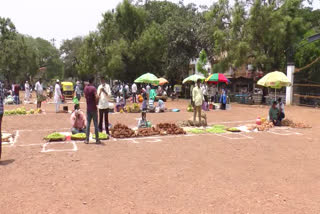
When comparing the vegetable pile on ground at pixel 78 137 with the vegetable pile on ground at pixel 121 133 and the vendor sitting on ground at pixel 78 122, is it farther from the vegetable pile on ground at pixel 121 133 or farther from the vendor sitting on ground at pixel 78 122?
the vegetable pile on ground at pixel 121 133

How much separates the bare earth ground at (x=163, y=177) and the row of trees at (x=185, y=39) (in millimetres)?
18913

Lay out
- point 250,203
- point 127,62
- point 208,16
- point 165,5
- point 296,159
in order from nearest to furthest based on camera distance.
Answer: point 250,203, point 296,159, point 208,16, point 127,62, point 165,5

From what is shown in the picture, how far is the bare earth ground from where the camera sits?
432cm

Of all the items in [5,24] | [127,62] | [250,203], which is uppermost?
[5,24]

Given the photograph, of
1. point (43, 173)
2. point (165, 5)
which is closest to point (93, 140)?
point (43, 173)

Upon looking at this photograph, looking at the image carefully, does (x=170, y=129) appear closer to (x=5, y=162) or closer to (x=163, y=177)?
(x=163, y=177)

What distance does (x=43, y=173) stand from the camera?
5.79 metres

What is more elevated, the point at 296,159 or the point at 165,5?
the point at 165,5

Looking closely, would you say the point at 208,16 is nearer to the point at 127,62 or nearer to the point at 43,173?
the point at 127,62

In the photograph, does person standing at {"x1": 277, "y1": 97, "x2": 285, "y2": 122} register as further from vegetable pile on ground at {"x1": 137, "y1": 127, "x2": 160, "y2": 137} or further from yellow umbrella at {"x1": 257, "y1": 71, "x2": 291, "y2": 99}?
vegetable pile on ground at {"x1": 137, "y1": 127, "x2": 160, "y2": 137}

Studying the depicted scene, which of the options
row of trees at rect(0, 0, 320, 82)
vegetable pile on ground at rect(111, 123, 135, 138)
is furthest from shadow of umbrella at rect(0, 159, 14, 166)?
row of trees at rect(0, 0, 320, 82)

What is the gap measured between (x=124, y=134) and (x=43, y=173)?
4.11 metres

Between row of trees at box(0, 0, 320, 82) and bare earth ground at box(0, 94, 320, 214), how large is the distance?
1891 cm

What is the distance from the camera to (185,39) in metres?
34.8
